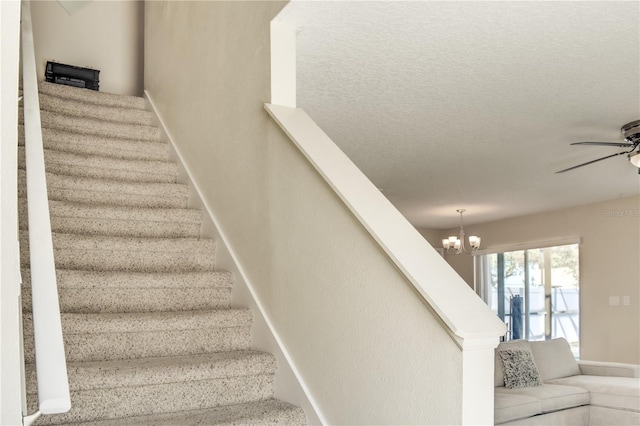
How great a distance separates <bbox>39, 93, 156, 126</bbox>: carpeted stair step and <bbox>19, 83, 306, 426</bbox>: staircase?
82mm

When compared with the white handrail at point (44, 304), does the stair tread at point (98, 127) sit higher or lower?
higher

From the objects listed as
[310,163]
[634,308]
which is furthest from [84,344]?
[634,308]

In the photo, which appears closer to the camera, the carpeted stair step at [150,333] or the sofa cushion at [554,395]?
the carpeted stair step at [150,333]

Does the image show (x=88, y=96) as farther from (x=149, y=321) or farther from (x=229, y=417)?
(x=229, y=417)

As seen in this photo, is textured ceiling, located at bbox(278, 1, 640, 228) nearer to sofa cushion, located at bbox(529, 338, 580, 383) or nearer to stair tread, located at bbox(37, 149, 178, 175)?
stair tread, located at bbox(37, 149, 178, 175)

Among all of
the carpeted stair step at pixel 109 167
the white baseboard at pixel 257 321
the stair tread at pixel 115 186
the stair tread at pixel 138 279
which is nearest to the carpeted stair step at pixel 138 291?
the stair tread at pixel 138 279

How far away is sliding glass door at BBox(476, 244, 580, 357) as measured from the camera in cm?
805

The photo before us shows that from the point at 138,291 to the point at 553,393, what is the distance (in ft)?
11.8

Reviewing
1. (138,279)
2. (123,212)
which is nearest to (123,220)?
(123,212)

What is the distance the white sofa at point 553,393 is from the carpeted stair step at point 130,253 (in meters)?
2.49

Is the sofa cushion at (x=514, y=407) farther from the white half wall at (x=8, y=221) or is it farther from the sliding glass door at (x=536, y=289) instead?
the white half wall at (x=8, y=221)

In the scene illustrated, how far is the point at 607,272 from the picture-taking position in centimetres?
697

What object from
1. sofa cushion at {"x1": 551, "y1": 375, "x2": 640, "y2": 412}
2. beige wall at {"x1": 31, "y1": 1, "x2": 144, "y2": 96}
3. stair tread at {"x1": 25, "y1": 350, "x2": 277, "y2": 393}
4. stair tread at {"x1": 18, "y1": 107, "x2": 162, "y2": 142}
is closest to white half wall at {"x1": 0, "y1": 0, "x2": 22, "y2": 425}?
stair tread at {"x1": 25, "y1": 350, "x2": 277, "y2": 393}

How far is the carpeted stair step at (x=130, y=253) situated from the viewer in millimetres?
2723
